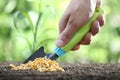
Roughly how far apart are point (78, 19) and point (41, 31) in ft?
3.57

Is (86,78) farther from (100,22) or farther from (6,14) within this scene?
(6,14)

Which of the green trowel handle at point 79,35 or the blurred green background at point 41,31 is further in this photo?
the blurred green background at point 41,31

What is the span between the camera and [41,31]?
260 centimetres

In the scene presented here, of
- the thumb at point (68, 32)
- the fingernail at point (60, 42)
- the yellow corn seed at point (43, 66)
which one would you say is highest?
the thumb at point (68, 32)

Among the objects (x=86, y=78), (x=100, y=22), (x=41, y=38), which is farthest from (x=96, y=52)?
(x=86, y=78)

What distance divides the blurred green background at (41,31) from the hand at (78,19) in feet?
2.55

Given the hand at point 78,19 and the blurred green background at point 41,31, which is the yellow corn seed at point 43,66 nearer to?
the hand at point 78,19

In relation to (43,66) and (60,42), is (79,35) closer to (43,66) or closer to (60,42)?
(60,42)

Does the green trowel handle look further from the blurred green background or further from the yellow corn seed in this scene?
the blurred green background

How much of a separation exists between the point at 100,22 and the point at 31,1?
1.05 meters

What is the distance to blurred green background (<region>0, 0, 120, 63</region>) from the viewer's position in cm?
246

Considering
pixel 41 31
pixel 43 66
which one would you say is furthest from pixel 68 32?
pixel 41 31

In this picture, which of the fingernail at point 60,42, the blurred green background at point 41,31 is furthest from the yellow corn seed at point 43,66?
the blurred green background at point 41,31

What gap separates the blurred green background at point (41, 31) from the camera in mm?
2457
